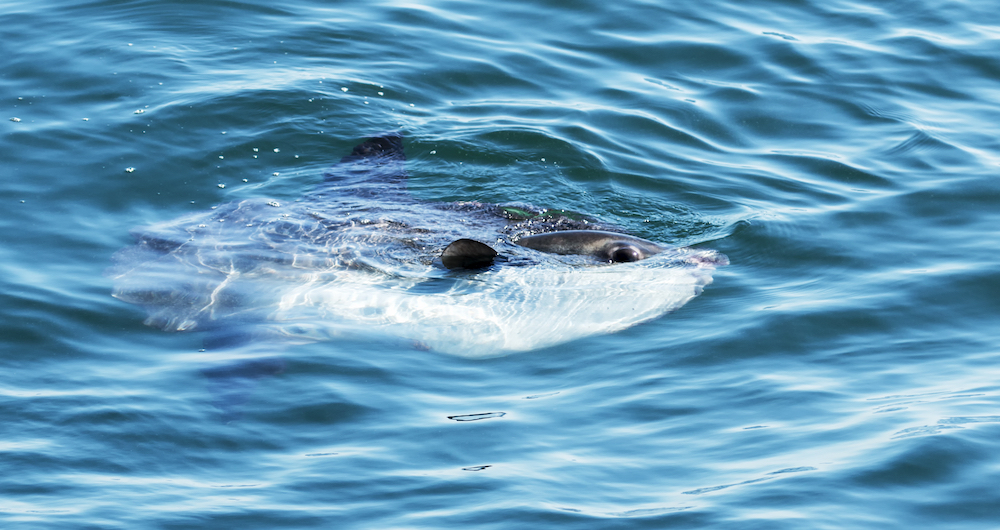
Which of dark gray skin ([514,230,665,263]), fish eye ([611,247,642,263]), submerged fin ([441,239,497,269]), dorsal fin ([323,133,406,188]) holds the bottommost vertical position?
submerged fin ([441,239,497,269])

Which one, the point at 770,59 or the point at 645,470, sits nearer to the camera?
the point at 645,470

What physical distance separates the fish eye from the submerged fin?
948 mm

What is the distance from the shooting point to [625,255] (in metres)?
7.93

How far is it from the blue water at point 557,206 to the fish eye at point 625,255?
2.25ft

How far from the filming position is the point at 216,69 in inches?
458

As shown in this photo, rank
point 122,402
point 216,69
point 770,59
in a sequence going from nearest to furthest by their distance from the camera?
point 122,402
point 216,69
point 770,59

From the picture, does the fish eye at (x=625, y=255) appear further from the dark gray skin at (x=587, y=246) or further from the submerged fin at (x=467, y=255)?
the submerged fin at (x=467, y=255)

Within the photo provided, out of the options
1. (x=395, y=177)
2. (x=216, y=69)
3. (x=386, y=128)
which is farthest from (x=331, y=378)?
(x=216, y=69)

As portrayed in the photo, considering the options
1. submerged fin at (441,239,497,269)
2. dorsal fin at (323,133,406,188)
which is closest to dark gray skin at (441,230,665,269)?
submerged fin at (441,239,497,269)

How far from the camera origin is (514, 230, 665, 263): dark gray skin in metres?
7.95

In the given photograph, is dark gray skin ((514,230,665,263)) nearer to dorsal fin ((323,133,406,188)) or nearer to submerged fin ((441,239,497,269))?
submerged fin ((441,239,497,269))

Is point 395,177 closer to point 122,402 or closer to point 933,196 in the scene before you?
point 122,402

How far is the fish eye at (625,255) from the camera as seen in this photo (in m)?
7.91

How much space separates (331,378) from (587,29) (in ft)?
27.1
